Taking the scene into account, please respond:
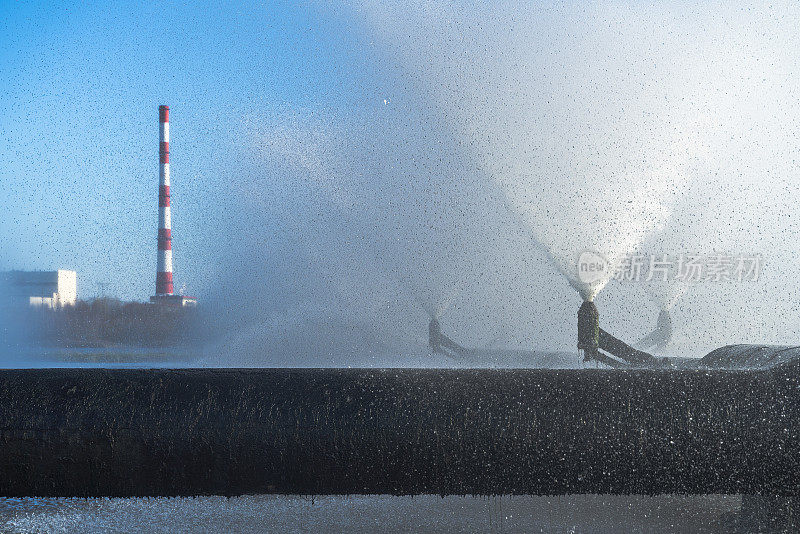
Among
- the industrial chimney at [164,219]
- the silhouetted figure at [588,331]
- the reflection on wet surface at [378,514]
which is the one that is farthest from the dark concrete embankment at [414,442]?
the industrial chimney at [164,219]

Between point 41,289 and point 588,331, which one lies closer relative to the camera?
point 588,331

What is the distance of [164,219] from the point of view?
47.0 meters

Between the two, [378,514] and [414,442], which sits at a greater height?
[414,442]

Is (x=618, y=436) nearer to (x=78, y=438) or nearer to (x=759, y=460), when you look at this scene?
(x=759, y=460)

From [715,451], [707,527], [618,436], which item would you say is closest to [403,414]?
[618,436]

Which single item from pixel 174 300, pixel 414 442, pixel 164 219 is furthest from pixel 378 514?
pixel 164 219

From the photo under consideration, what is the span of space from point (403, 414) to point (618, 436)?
82 centimetres

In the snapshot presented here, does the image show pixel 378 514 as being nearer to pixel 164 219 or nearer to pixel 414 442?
pixel 414 442

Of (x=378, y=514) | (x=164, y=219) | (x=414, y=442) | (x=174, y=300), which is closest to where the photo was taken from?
(x=414, y=442)

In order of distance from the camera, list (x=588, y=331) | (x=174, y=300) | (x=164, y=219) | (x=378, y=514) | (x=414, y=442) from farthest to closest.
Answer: (x=164, y=219)
(x=174, y=300)
(x=588, y=331)
(x=378, y=514)
(x=414, y=442)

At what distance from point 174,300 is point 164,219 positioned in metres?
6.18

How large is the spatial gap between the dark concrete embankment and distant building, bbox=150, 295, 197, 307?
40.6 m

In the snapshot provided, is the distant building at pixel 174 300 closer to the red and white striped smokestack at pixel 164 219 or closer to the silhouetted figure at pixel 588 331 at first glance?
the red and white striped smokestack at pixel 164 219

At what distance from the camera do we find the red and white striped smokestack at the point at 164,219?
46.4 meters
